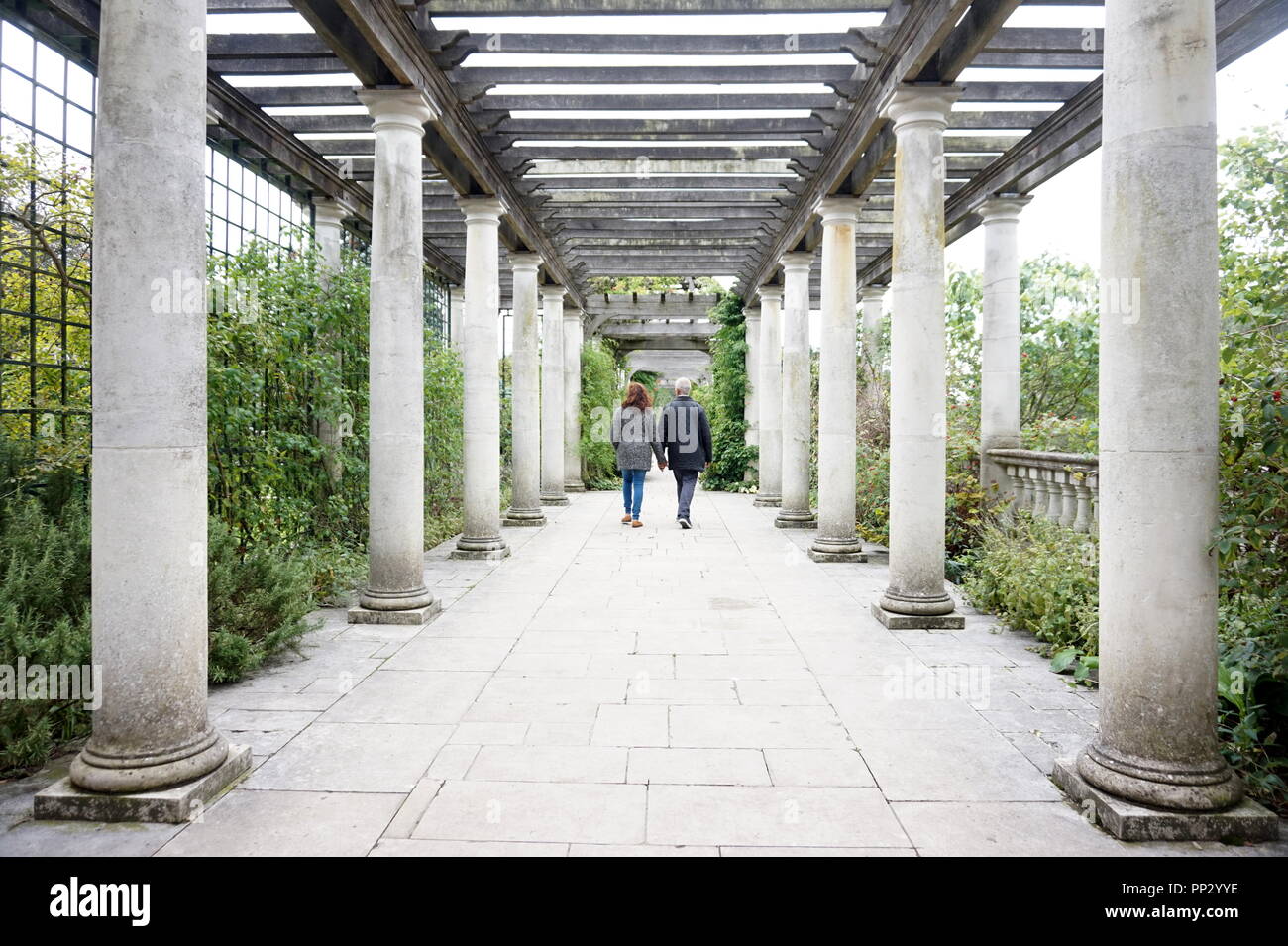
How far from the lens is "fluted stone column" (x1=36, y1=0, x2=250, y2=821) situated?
10.9 feet

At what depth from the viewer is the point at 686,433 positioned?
12914mm

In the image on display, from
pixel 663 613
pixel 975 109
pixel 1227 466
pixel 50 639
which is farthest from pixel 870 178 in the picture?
pixel 50 639

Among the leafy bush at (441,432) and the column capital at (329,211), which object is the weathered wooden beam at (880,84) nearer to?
the leafy bush at (441,432)

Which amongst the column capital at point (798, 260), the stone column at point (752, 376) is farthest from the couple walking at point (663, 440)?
the stone column at point (752, 376)

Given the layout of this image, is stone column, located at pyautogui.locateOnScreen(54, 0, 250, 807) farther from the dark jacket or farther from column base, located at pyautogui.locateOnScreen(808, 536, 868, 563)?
the dark jacket

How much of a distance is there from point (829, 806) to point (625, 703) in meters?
1.53

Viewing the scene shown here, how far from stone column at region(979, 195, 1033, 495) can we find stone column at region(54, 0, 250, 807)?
8.71m

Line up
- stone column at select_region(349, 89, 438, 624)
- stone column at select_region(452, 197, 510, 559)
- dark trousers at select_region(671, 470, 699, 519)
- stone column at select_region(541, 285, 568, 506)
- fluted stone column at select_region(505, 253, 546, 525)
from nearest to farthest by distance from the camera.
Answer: stone column at select_region(349, 89, 438, 624) → stone column at select_region(452, 197, 510, 559) → fluted stone column at select_region(505, 253, 546, 525) → dark trousers at select_region(671, 470, 699, 519) → stone column at select_region(541, 285, 568, 506)

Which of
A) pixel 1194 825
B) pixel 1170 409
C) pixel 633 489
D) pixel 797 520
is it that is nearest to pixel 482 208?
pixel 633 489

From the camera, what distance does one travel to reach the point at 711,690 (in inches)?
194

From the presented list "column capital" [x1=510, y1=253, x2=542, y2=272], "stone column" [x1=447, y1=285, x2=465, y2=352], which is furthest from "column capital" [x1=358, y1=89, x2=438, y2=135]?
"stone column" [x1=447, y1=285, x2=465, y2=352]

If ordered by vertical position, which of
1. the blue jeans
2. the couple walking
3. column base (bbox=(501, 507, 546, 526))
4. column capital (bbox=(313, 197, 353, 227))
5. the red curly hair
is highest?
column capital (bbox=(313, 197, 353, 227))

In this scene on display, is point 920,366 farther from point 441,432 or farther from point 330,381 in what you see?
point 441,432
